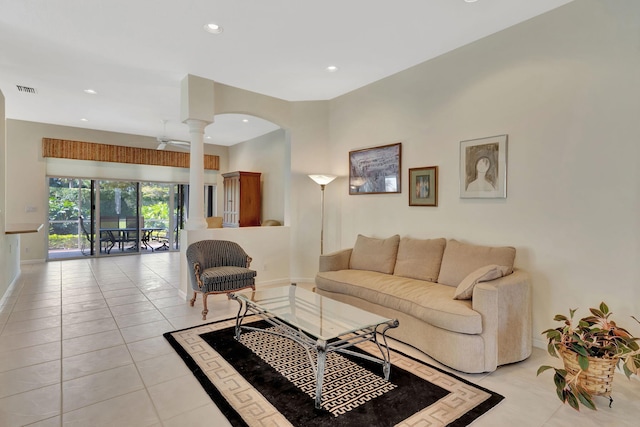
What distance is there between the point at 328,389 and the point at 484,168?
2.64m

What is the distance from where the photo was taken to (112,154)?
769 cm

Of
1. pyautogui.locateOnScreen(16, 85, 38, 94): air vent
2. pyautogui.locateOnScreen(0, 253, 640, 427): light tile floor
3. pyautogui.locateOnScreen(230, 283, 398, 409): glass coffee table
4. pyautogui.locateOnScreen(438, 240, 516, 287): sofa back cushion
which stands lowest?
pyautogui.locateOnScreen(0, 253, 640, 427): light tile floor

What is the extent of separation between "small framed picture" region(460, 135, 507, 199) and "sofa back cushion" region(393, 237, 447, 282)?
0.65 metres

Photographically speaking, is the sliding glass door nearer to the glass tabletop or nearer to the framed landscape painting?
the framed landscape painting

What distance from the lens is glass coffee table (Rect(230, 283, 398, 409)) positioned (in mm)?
2252

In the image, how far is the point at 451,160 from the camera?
12.3 ft

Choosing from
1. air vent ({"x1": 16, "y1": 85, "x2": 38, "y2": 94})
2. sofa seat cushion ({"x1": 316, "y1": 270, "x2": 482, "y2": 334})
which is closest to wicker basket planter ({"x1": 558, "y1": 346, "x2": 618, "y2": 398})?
sofa seat cushion ({"x1": 316, "y1": 270, "x2": 482, "y2": 334})

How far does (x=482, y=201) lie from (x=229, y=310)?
3.17 metres

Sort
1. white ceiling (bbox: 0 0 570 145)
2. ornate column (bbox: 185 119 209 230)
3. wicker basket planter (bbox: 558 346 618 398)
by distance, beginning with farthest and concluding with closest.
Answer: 1. ornate column (bbox: 185 119 209 230)
2. white ceiling (bbox: 0 0 570 145)
3. wicker basket planter (bbox: 558 346 618 398)

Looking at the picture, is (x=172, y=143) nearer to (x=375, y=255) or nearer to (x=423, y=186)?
(x=375, y=255)

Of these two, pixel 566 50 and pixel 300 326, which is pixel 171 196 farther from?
pixel 566 50

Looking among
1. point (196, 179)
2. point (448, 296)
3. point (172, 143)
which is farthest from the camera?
point (172, 143)

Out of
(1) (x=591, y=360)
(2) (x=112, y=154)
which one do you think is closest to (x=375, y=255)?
(1) (x=591, y=360)

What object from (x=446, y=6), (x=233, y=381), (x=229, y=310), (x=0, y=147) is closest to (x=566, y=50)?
(x=446, y=6)
